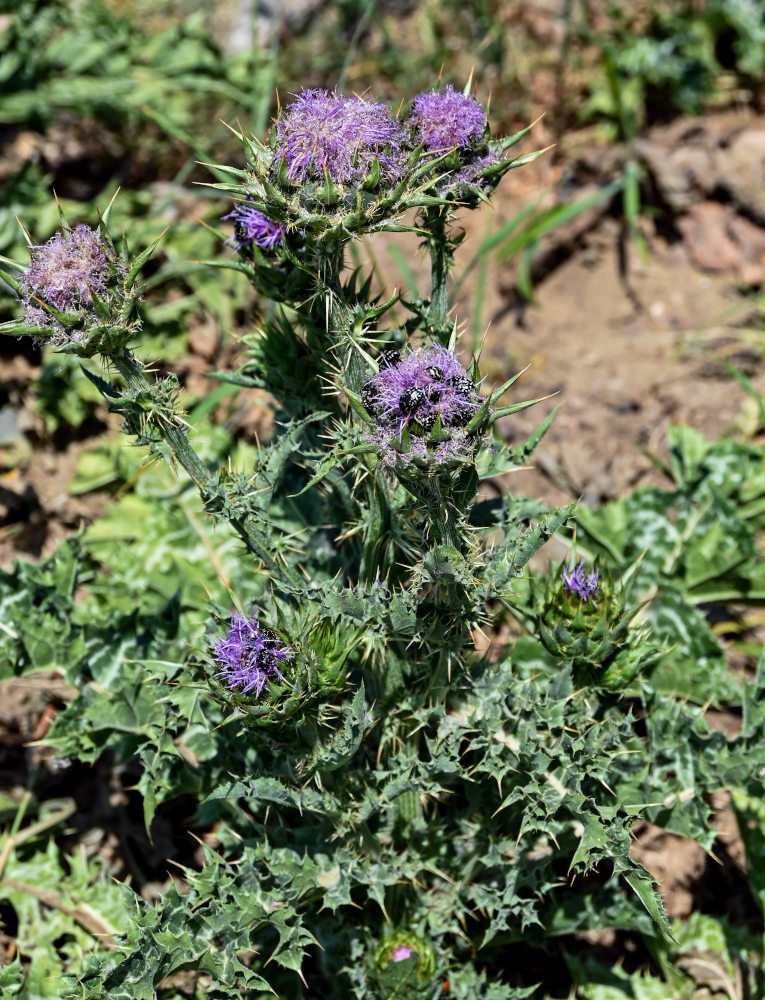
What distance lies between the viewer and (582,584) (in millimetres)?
2957

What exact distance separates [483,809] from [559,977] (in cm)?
93

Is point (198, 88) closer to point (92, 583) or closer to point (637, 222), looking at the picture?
point (637, 222)

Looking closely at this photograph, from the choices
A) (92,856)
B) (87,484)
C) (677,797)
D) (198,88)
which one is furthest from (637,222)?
(92,856)

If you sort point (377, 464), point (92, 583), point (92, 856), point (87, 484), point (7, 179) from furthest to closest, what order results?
point (7, 179) → point (87, 484) → point (92, 583) → point (92, 856) → point (377, 464)

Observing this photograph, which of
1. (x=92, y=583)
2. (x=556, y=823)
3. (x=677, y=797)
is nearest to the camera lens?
(x=556, y=823)

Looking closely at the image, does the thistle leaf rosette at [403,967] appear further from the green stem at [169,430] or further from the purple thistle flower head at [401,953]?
the green stem at [169,430]

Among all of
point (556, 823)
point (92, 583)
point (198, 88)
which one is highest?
point (198, 88)

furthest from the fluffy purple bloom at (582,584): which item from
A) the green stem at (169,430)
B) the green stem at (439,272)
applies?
the green stem at (169,430)

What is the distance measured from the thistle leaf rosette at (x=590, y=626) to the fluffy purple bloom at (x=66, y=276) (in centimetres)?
160

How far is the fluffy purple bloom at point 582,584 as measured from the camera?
115 inches

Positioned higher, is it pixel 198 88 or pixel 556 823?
pixel 198 88

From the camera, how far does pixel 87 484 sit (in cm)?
504

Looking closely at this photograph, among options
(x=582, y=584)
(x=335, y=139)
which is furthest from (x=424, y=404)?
(x=582, y=584)

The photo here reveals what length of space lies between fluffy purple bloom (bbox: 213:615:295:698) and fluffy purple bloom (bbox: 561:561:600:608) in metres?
0.97
